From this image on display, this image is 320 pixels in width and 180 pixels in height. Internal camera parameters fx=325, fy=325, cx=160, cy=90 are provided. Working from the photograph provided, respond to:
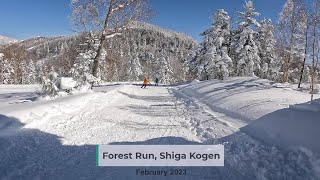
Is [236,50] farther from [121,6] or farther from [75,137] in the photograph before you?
[75,137]

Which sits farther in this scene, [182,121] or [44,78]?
[44,78]

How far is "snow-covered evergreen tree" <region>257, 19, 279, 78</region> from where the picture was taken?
49625 mm

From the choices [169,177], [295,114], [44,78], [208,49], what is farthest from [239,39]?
[169,177]

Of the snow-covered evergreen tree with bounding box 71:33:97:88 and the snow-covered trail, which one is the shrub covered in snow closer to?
the snow-covered trail

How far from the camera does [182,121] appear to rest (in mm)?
11648

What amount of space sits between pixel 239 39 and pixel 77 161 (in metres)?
41.8

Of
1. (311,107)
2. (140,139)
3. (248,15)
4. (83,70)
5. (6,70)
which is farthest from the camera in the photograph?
(6,70)

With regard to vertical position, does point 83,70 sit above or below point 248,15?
below

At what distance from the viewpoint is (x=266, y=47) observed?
49938mm

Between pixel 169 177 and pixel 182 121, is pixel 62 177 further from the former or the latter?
pixel 182 121

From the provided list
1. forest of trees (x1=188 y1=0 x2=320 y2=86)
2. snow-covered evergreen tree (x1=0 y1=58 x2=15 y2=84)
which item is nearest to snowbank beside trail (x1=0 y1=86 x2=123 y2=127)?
forest of trees (x1=188 y1=0 x2=320 y2=86)

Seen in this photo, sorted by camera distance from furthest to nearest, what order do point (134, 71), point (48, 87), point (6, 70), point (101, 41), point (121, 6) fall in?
point (134, 71), point (6, 70), point (121, 6), point (101, 41), point (48, 87)

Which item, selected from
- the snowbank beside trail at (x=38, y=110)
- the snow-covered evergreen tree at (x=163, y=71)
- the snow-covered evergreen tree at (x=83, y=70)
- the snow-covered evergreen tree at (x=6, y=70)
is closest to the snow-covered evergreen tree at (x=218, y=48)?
the snow-covered evergreen tree at (x=83, y=70)

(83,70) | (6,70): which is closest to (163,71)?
(6,70)
